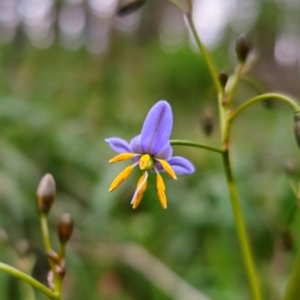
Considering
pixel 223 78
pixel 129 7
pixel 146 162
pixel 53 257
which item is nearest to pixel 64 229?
pixel 53 257

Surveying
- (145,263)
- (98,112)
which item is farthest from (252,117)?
(145,263)

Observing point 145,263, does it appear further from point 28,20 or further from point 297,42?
point 297,42

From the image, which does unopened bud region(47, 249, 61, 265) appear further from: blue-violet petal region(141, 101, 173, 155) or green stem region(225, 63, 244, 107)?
green stem region(225, 63, 244, 107)

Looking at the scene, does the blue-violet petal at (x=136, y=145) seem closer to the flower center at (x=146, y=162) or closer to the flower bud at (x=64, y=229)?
the flower center at (x=146, y=162)

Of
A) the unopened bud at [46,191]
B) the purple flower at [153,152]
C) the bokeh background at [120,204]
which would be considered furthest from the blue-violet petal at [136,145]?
the bokeh background at [120,204]

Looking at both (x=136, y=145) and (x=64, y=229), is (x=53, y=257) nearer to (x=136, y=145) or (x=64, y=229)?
(x=64, y=229)
